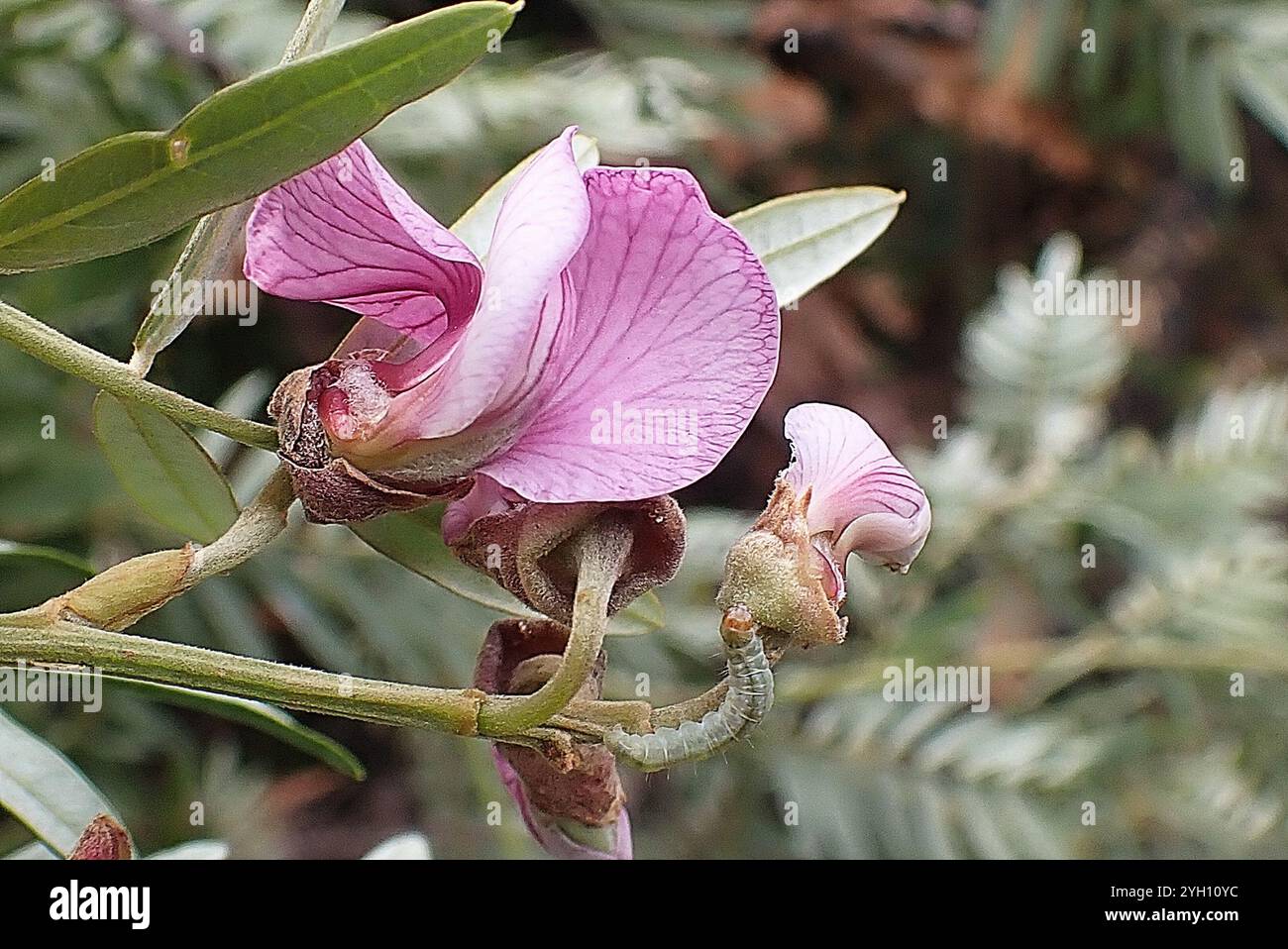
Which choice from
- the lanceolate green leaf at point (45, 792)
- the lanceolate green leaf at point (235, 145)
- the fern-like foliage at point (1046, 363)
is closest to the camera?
the lanceolate green leaf at point (235, 145)

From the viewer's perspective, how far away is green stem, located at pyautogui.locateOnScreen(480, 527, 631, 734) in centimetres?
52

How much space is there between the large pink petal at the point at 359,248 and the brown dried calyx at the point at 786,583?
0.48 feet

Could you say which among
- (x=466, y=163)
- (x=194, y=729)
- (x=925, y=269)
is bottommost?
(x=194, y=729)

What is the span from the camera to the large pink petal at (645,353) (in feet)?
1.79

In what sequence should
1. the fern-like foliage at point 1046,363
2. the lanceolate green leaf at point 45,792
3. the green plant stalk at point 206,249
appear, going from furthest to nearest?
the fern-like foliage at point 1046,363
the lanceolate green leaf at point 45,792
the green plant stalk at point 206,249

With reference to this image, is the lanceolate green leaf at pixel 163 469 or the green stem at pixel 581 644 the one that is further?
the lanceolate green leaf at pixel 163 469

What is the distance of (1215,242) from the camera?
3127mm

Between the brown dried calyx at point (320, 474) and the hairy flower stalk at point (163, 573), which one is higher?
the brown dried calyx at point (320, 474)

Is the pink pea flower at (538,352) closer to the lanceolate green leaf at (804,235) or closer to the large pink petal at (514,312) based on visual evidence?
the large pink petal at (514,312)

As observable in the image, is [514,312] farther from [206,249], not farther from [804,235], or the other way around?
[804,235]

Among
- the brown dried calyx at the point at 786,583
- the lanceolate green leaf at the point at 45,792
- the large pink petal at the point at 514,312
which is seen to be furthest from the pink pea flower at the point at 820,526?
the lanceolate green leaf at the point at 45,792
